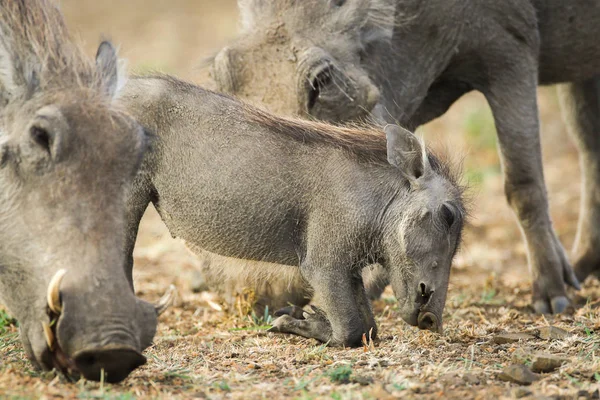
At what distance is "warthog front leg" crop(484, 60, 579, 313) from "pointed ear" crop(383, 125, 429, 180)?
59.4 inches

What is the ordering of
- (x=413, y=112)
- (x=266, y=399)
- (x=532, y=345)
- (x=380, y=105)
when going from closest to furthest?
(x=266, y=399) → (x=532, y=345) → (x=380, y=105) → (x=413, y=112)

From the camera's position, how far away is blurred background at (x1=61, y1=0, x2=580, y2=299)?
6.29 metres

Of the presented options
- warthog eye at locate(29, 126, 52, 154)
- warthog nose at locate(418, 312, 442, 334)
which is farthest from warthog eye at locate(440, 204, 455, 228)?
warthog eye at locate(29, 126, 52, 154)

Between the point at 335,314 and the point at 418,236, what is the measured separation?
47cm

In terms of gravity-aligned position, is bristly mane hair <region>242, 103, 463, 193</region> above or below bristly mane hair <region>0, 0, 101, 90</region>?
below

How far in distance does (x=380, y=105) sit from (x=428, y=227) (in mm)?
1176

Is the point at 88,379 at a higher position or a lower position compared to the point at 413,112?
lower

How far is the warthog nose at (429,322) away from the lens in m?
4.11

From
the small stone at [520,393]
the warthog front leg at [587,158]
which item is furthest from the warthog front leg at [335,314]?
the warthog front leg at [587,158]

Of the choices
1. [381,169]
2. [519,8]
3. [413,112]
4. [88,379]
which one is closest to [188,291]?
[413,112]

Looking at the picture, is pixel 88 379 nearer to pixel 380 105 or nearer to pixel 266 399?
pixel 266 399

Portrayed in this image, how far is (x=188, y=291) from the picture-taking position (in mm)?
6020

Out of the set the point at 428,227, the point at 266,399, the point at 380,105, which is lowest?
the point at 266,399

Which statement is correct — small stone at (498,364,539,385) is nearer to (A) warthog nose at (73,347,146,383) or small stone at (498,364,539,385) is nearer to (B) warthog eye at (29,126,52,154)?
(A) warthog nose at (73,347,146,383)
